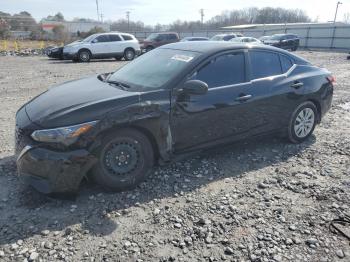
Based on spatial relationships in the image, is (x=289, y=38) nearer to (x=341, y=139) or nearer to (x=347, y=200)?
(x=341, y=139)

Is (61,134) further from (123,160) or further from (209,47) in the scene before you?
(209,47)

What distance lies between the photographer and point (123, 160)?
3.69 meters

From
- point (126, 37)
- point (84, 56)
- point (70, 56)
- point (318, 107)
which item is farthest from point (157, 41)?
point (318, 107)

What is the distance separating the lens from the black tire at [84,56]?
62.1 ft

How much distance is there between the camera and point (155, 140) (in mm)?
3807

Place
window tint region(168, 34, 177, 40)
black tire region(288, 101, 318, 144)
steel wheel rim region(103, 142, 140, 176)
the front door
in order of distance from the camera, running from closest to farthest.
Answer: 1. steel wheel rim region(103, 142, 140, 176)
2. the front door
3. black tire region(288, 101, 318, 144)
4. window tint region(168, 34, 177, 40)

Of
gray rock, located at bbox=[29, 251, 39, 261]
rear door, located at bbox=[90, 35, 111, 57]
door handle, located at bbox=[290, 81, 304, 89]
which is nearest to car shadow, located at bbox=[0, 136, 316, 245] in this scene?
gray rock, located at bbox=[29, 251, 39, 261]

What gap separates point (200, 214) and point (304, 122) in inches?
113

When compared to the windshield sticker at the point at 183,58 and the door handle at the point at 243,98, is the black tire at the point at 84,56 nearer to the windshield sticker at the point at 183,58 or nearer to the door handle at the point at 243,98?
the windshield sticker at the point at 183,58

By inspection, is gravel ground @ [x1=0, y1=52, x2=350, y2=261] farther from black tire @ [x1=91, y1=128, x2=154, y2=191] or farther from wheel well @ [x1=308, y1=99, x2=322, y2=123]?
wheel well @ [x1=308, y1=99, x2=322, y2=123]

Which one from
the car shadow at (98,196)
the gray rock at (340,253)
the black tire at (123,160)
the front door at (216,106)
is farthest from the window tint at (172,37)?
the gray rock at (340,253)

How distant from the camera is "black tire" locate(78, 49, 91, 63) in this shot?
18922mm

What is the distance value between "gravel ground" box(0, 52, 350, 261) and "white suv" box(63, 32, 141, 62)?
595 inches

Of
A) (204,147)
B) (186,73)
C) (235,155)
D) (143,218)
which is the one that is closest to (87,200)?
(143,218)
